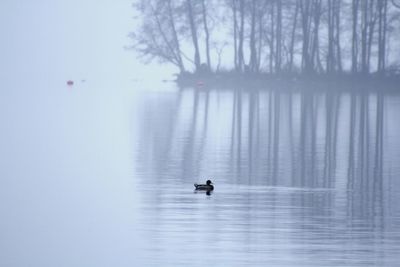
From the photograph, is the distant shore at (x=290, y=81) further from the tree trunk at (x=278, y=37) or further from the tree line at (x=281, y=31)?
the tree trunk at (x=278, y=37)

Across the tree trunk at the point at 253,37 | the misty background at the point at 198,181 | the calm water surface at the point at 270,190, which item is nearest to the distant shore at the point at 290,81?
the tree trunk at the point at 253,37

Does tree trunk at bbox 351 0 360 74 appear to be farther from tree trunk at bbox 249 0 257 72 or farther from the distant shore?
tree trunk at bbox 249 0 257 72

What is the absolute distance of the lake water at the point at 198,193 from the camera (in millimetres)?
12352

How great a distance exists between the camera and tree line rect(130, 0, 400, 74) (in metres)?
63.2

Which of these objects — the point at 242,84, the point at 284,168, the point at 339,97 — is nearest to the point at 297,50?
the point at 242,84

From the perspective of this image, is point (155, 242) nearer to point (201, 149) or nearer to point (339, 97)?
point (201, 149)

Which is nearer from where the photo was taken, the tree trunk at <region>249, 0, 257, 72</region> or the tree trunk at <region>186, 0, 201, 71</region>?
the tree trunk at <region>249, 0, 257, 72</region>

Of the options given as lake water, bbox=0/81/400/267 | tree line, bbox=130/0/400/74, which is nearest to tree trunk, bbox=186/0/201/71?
tree line, bbox=130/0/400/74

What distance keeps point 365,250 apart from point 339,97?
37812 millimetres

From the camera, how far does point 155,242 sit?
12695 millimetres

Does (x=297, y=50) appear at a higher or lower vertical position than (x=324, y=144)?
higher

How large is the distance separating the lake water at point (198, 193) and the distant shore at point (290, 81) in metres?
29.0

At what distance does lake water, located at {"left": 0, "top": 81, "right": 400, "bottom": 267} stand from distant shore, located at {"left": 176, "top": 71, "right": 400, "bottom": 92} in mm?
28965

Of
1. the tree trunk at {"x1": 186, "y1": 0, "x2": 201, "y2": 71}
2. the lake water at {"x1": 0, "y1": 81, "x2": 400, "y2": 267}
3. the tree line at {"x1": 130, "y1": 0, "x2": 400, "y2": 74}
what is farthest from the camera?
the tree trunk at {"x1": 186, "y1": 0, "x2": 201, "y2": 71}
